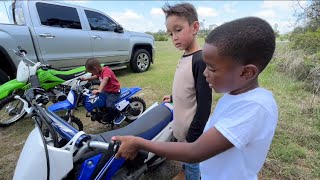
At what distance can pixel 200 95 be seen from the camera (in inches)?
70.4

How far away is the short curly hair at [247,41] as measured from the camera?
0.92m

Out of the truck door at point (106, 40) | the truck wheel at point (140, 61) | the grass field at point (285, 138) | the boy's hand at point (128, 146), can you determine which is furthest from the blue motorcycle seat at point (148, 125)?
the truck wheel at point (140, 61)

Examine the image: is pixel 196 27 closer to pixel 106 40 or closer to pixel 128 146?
pixel 128 146

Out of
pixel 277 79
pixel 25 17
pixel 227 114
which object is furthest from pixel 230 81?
pixel 277 79

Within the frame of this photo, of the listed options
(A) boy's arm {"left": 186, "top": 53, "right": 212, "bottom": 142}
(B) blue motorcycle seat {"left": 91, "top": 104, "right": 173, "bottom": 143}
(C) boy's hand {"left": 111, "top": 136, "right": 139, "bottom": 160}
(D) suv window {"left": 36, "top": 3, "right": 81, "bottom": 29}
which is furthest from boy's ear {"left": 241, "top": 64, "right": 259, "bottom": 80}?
(D) suv window {"left": 36, "top": 3, "right": 81, "bottom": 29}

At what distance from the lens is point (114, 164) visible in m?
1.93

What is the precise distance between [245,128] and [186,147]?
0.25 meters

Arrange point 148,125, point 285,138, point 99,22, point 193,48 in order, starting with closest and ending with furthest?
point 193,48 < point 148,125 < point 285,138 < point 99,22

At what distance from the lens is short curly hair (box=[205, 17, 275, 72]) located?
3.01 feet

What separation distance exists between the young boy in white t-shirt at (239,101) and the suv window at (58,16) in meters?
5.69

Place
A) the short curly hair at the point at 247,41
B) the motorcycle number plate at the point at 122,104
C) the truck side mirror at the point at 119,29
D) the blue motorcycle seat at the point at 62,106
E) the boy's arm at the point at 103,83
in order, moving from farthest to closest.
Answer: the truck side mirror at the point at 119,29
the motorcycle number plate at the point at 122,104
the boy's arm at the point at 103,83
the blue motorcycle seat at the point at 62,106
the short curly hair at the point at 247,41

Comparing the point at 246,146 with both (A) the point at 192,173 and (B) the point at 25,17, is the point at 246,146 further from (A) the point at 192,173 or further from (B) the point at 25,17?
→ (B) the point at 25,17

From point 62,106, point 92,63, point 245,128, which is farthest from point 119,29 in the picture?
point 245,128

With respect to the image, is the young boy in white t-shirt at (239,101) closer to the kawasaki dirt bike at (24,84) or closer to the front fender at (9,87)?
the kawasaki dirt bike at (24,84)
